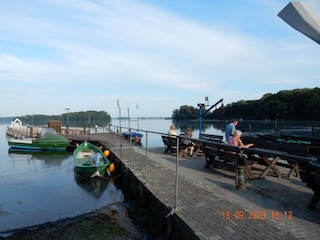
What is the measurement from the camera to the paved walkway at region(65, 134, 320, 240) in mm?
4320

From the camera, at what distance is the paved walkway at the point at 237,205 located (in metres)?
4.32

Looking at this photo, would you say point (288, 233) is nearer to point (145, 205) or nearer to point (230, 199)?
point (230, 199)

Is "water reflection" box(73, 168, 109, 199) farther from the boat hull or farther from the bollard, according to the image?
the boat hull

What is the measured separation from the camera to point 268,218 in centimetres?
480

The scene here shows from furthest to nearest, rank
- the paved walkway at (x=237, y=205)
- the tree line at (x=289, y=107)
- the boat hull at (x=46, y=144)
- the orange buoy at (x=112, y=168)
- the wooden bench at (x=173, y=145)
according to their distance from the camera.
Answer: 1. the tree line at (x=289, y=107)
2. the boat hull at (x=46, y=144)
3. the orange buoy at (x=112, y=168)
4. the wooden bench at (x=173, y=145)
5. the paved walkway at (x=237, y=205)

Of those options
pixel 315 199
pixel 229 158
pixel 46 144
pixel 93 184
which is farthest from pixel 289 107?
pixel 315 199

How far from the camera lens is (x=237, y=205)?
5469 millimetres

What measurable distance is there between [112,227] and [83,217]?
1.13m

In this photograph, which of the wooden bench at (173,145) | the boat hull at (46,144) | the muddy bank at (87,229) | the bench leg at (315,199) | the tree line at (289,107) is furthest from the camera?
the tree line at (289,107)

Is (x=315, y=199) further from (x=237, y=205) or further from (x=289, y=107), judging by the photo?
(x=289, y=107)

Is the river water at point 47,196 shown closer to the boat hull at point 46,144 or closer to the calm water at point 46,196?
the calm water at point 46,196

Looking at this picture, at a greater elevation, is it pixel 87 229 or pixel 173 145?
pixel 173 145

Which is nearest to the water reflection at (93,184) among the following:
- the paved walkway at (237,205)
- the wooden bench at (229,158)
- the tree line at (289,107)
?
the paved walkway at (237,205)

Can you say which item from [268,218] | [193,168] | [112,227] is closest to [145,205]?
[112,227]
